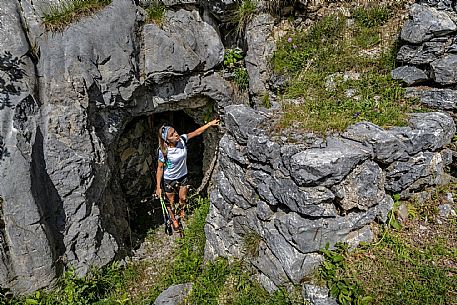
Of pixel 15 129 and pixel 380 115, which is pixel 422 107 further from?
pixel 15 129

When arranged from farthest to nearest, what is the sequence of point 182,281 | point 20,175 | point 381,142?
point 182,281 < point 20,175 < point 381,142

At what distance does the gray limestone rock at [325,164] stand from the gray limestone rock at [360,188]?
0.10m

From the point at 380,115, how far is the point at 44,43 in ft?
15.7

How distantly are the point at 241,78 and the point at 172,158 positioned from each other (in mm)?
2001

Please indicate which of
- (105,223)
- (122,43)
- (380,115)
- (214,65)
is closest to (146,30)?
(122,43)

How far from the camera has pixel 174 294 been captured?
5.27 metres

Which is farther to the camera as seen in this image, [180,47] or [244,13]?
[244,13]

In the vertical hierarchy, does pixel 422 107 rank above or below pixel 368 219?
above

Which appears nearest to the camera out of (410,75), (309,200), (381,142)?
(309,200)

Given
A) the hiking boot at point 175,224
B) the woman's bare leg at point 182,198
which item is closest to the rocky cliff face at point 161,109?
the hiking boot at point 175,224

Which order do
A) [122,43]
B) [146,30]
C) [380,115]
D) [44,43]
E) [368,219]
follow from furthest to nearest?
[146,30] → [122,43] → [44,43] → [380,115] → [368,219]

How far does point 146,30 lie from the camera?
6.06m

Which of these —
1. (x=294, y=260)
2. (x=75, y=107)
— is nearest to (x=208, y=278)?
(x=294, y=260)

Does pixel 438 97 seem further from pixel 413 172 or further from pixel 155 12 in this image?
pixel 155 12
